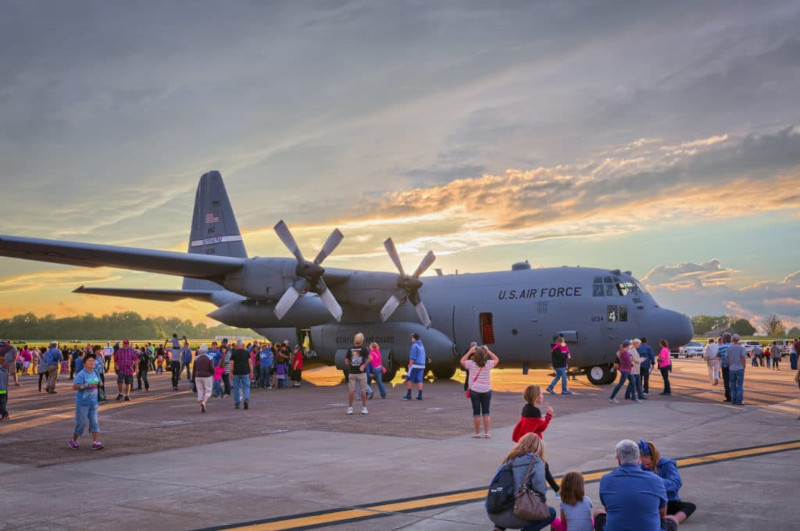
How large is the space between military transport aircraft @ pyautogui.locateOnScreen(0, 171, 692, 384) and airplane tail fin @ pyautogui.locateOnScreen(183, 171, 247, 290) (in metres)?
2.65

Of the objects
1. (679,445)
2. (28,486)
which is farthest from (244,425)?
(679,445)

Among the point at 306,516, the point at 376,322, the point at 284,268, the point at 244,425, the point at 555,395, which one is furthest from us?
the point at 376,322

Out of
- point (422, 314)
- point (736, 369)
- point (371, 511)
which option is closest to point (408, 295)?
point (422, 314)

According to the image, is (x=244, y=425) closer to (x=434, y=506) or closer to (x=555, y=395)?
(x=434, y=506)

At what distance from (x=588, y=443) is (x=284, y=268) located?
1346cm

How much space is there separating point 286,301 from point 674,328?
493 inches

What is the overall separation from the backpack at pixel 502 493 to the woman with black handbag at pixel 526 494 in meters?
0.03

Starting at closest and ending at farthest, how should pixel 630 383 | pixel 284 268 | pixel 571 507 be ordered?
pixel 571 507 < pixel 630 383 < pixel 284 268

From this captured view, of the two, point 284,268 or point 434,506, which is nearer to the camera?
point 434,506

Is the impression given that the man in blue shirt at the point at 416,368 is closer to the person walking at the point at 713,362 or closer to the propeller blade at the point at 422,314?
the propeller blade at the point at 422,314

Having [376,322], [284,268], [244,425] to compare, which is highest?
[284,268]

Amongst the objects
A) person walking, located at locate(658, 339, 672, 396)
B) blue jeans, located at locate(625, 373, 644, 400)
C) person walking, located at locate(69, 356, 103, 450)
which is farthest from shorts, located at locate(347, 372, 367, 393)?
person walking, located at locate(658, 339, 672, 396)

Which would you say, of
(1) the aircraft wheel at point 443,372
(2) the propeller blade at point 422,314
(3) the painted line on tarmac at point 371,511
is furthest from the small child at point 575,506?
(1) the aircraft wheel at point 443,372

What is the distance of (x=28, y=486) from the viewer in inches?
365
